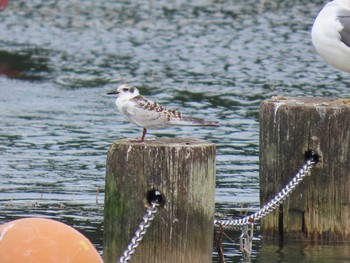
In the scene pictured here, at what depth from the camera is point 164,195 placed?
26.1 feet

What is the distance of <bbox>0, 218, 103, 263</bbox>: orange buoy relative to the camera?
23.4 ft

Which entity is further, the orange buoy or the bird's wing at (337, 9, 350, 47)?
the bird's wing at (337, 9, 350, 47)

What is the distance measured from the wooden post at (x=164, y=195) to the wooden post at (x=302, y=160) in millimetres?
1248

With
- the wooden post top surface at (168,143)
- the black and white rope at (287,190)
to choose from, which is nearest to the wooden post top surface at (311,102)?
the black and white rope at (287,190)

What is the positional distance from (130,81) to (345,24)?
864 cm

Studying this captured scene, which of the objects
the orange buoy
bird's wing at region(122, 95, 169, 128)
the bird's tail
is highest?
bird's wing at region(122, 95, 169, 128)

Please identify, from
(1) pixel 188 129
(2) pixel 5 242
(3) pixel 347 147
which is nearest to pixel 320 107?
(3) pixel 347 147

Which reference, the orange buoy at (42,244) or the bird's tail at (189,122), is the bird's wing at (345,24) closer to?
the bird's tail at (189,122)

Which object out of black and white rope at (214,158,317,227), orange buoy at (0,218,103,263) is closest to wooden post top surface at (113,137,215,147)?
A: orange buoy at (0,218,103,263)

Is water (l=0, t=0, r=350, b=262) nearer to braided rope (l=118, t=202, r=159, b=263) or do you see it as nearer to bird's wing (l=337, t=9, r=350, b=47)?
braided rope (l=118, t=202, r=159, b=263)

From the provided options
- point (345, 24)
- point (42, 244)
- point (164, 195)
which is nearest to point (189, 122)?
point (164, 195)

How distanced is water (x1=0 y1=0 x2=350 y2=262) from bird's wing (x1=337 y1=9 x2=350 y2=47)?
5.39 feet

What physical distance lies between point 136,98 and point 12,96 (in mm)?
9079

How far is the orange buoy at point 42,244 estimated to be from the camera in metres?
7.12
